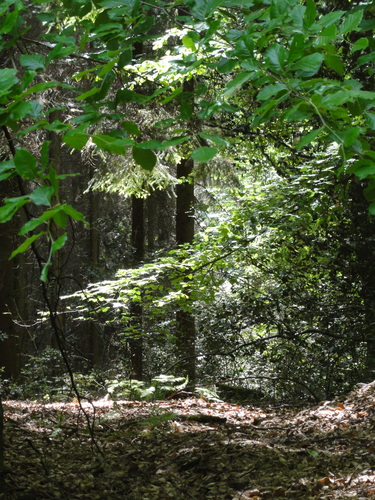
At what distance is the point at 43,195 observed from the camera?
4.64 feet

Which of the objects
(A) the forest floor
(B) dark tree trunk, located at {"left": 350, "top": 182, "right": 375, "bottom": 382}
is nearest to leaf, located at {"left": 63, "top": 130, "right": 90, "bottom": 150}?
(A) the forest floor

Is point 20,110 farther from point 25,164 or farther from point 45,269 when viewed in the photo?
point 45,269

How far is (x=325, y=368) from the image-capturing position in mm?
7324

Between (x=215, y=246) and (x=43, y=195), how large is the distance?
583cm

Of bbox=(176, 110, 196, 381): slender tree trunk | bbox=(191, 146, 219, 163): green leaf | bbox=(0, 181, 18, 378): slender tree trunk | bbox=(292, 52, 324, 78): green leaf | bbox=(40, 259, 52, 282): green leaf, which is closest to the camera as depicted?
bbox=(40, 259, 52, 282): green leaf

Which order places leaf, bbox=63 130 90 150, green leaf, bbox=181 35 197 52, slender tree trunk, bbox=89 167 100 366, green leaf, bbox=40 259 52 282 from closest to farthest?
green leaf, bbox=40 259 52 282, leaf, bbox=63 130 90 150, green leaf, bbox=181 35 197 52, slender tree trunk, bbox=89 167 100 366

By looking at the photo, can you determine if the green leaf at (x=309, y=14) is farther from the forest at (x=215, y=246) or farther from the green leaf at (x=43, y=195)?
the green leaf at (x=43, y=195)

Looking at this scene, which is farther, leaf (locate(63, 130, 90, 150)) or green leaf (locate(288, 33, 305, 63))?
green leaf (locate(288, 33, 305, 63))

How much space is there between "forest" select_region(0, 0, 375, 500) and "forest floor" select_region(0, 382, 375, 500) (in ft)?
0.07

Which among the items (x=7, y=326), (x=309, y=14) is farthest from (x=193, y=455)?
(x=7, y=326)

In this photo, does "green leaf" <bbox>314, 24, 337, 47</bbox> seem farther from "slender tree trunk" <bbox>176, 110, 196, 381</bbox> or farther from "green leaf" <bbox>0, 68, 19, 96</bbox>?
"slender tree trunk" <bbox>176, 110, 196, 381</bbox>

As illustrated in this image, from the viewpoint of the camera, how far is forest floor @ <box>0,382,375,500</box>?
3352 mm

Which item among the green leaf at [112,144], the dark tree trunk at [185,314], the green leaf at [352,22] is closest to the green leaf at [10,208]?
the green leaf at [112,144]

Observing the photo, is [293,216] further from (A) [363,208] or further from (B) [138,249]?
(B) [138,249]
